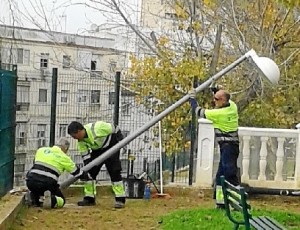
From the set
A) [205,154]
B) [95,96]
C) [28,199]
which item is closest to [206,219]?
[28,199]

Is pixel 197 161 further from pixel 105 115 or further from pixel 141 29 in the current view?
pixel 141 29

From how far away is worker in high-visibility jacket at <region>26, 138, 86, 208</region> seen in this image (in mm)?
10398

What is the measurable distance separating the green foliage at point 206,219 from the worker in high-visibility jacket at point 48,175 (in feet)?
5.81

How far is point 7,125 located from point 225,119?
329 centimetres

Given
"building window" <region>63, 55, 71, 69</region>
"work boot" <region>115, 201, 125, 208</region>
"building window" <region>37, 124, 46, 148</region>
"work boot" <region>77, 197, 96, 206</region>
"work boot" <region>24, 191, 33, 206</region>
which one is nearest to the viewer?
"work boot" <region>24, 191, 33, 206</region>

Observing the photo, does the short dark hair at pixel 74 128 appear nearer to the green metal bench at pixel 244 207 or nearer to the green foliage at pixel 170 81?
the green metal bench at pixel 244 207

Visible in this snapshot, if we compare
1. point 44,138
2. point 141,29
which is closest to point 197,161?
point 44,138

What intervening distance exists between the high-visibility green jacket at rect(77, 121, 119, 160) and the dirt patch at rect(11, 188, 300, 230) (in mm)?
934

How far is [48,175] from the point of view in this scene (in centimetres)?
1041

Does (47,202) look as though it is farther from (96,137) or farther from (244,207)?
(244,207)

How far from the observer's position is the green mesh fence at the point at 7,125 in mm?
10023

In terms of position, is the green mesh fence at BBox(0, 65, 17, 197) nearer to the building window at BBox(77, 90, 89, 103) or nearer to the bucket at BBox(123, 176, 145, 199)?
the building window at BBox(77, 90, 89, 103)

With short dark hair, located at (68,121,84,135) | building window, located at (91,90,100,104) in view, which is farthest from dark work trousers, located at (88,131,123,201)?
building window, located at (91,90,100,104)

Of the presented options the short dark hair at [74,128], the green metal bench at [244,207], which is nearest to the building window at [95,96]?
the short dark hair at [74,128]
